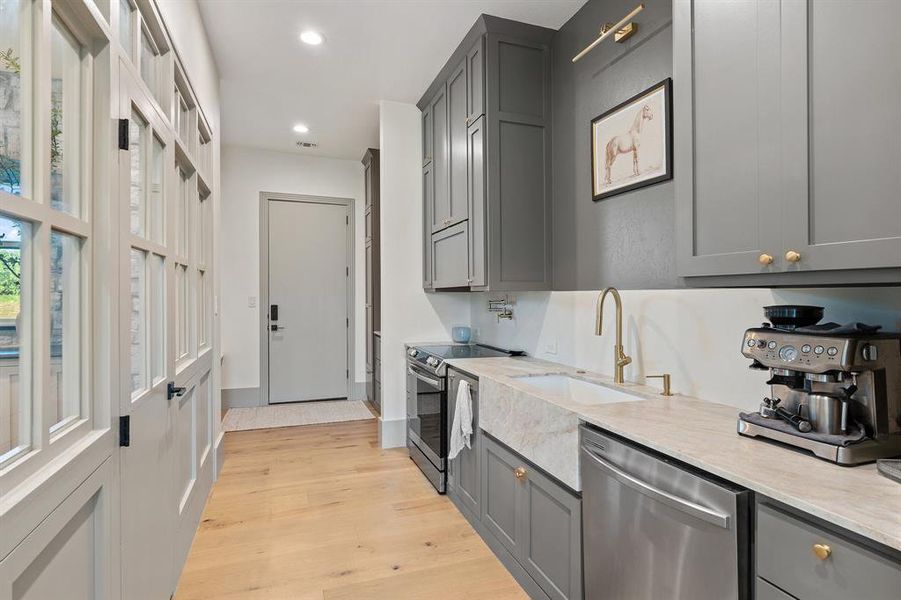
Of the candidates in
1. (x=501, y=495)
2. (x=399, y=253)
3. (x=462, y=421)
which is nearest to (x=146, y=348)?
(x=462, y=421)

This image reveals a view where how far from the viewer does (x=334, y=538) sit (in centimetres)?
249

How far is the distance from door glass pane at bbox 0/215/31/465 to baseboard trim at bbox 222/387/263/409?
14.9ft

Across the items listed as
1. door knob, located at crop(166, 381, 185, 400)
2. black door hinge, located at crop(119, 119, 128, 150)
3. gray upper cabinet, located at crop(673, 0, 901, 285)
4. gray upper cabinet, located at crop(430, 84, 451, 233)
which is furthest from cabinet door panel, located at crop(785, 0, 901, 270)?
gray upper cabinet, located at crop(430, 84, 451, 233)

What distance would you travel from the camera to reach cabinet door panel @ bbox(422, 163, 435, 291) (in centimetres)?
383

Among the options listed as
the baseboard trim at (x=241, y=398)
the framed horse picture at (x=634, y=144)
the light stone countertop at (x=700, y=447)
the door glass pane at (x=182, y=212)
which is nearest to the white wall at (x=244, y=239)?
the baseboard trim at (x=241, y=398)

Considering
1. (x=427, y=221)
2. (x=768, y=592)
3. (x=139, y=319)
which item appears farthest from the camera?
(x=427, y=221)

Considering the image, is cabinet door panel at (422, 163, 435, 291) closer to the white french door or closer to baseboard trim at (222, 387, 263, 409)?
the white french door

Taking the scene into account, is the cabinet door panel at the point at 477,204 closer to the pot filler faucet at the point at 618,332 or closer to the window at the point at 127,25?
the pot filler faucet at the point at 618,332

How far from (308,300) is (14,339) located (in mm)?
4666

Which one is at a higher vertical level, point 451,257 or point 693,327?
point 451,257

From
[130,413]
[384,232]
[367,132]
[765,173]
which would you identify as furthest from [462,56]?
[130,413]

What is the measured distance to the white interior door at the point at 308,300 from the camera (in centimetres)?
539

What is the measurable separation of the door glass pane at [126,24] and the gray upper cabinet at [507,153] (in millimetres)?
1791

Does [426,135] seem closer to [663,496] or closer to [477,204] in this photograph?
[477,204]
